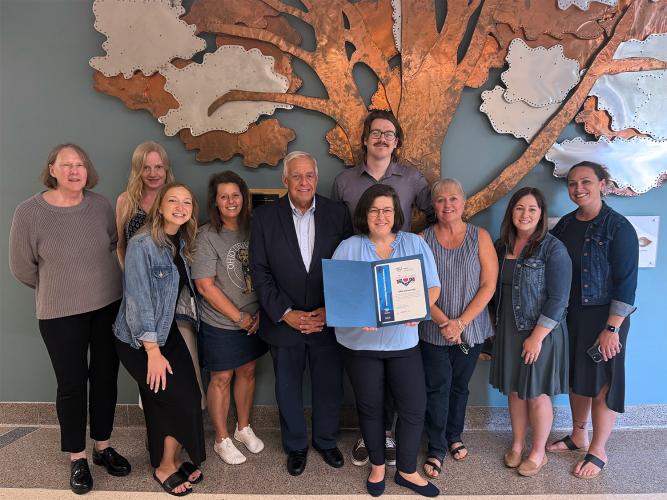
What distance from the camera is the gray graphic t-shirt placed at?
2148mm

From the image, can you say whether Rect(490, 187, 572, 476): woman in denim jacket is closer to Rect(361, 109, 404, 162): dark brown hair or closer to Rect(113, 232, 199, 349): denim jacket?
Rect(361, 109, 404, 162): dark brown hair

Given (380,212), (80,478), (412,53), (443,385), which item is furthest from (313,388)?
(412,53)

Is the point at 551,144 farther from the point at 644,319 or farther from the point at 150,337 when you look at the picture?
the point at 150,337

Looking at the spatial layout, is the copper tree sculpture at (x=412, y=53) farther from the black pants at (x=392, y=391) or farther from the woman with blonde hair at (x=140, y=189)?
the black pants at (x=392, y=391)

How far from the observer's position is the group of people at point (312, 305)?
1982 millimetres

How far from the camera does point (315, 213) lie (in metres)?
2.14

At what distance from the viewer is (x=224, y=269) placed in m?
2.20

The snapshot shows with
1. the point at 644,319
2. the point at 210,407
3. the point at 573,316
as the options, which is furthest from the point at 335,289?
the point at 644,319

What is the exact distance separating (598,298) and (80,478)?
2.83m

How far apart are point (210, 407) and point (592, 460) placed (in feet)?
6.98

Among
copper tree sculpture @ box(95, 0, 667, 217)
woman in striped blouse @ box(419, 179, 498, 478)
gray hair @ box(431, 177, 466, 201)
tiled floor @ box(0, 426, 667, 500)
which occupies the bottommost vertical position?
tiled floor @ box(0, 426, 667, 500)

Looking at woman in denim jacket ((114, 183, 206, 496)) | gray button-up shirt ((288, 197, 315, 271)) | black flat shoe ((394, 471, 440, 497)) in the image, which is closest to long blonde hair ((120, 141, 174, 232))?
woman in denim jacket ((114, 183, 206, 496))

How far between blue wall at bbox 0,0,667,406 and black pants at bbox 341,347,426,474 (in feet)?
3.67

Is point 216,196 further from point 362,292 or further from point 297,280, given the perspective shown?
point 362,292
